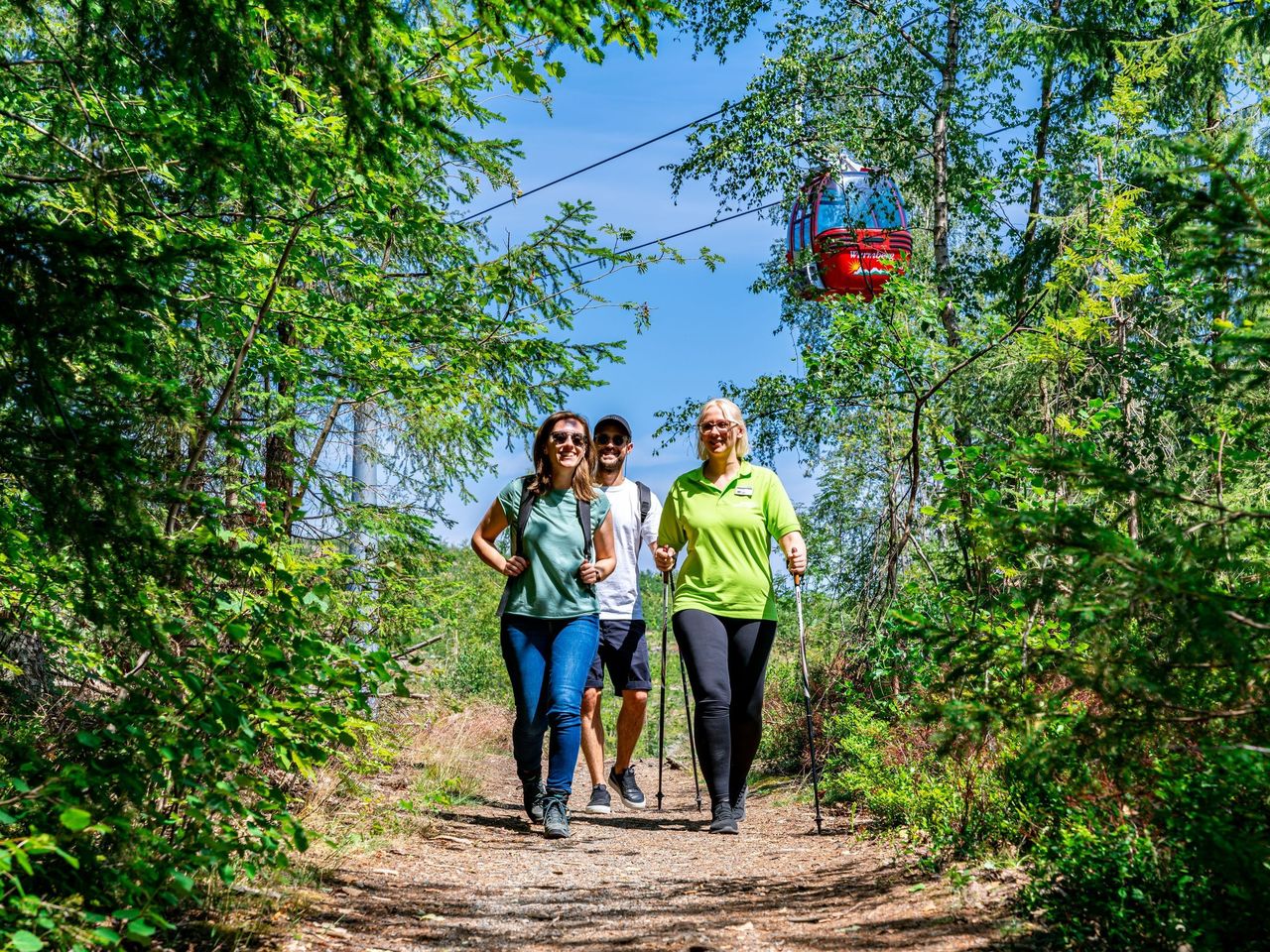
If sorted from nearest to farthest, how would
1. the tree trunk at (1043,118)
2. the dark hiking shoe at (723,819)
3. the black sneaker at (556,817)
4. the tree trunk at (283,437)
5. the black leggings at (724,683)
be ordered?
the black leggings at (724,683), the black sneaker at (556,817), the dark hiking shoe at (723,819), the tree trunk at (283,437), the tree trunk at (1043,118)

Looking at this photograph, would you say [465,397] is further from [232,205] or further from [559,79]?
[559,79]

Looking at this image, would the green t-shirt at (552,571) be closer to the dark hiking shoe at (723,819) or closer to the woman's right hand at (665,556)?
the woman's right hand at (665,556)

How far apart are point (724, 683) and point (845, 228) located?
18.2ft

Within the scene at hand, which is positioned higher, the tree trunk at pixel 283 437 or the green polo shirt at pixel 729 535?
the tree trunk at pixel 283 437

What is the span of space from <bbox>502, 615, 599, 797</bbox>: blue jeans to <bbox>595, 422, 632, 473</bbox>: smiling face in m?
1.40

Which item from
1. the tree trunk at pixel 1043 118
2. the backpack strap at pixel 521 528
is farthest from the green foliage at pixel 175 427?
the tree trunk at pixel 1043 118

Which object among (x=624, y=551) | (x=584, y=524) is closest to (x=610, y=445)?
(x=624, y=551)

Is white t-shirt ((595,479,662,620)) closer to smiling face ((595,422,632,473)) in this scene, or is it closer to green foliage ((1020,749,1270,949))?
smiling face ((595,422,632,473))

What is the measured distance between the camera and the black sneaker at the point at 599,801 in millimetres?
6824

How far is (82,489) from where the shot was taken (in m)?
2.76

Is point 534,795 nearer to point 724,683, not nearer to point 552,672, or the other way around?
point 552,672

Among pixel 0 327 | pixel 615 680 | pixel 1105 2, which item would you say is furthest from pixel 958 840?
pixel 1105 2

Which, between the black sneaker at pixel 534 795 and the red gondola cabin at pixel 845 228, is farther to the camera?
the red gondola cabin at pixel 845 228

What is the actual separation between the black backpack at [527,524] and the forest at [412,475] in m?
0.74
